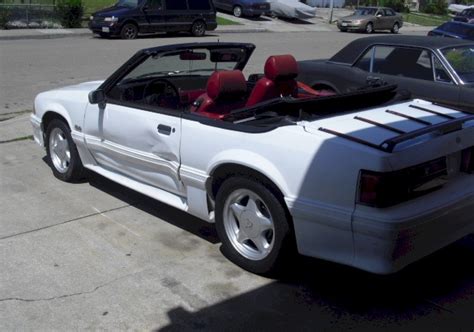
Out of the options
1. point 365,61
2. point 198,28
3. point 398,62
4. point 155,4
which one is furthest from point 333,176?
point 198,28

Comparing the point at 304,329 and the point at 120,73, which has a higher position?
the point at 120,73

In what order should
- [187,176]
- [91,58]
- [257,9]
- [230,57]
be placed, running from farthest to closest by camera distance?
[257,9], [91,58], [230,57], [187,176]

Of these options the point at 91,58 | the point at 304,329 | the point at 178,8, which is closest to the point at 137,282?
the point at 304,329

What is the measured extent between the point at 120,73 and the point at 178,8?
1816cm

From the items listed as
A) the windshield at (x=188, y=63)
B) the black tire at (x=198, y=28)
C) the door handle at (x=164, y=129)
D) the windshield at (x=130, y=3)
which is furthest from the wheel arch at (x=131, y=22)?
the door handle at (x=164, y=129)

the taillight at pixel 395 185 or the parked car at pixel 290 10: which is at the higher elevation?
the parked car at pixel 290 10

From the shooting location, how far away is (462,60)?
7.51 meters

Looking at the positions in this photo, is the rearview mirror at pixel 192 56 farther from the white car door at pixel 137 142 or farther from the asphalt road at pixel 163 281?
the asphalt road at pixel 163 281

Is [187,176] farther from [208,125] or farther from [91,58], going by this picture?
[91,58]

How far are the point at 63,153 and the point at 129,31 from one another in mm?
15917

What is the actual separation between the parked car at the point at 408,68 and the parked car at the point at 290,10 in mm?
25373

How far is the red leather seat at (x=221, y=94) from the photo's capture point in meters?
4.61

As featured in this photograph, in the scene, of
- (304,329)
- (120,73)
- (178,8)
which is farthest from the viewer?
(178,8)

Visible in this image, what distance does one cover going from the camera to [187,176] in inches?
174
